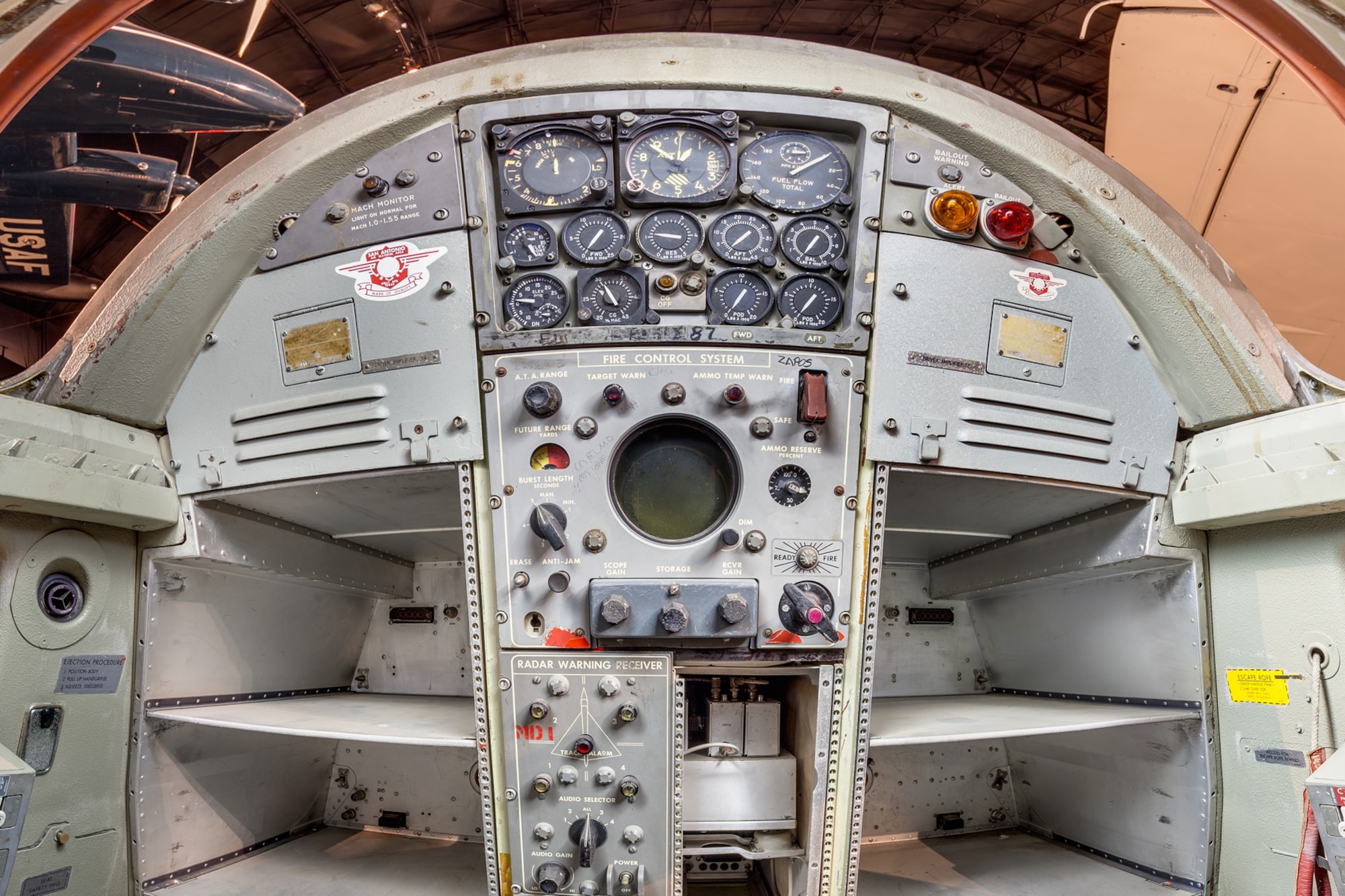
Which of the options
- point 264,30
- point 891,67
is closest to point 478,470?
point 891,67

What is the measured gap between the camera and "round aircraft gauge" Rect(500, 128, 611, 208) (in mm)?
2795

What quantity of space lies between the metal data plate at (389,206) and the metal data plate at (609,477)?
632 millimetres

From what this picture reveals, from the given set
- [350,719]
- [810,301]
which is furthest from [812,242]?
[350,719]

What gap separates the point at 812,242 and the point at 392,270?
4.88 ft

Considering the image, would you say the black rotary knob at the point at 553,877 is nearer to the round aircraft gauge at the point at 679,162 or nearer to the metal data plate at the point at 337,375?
the metal data plate at the point at 337,375

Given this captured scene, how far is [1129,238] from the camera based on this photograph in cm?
291

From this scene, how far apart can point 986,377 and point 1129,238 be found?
0.80 metres

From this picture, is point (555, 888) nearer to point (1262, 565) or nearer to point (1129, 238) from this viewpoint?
point (1262, 565)

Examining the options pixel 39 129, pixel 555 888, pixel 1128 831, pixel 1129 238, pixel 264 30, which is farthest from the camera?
pixel 264 30

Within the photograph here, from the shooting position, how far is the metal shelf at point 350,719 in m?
2.62

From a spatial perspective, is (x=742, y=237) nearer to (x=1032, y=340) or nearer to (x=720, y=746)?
(x=1032, y=340)

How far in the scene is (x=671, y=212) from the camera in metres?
2.80

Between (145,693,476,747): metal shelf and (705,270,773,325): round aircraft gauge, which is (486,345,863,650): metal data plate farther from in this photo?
(145,693,476,747): metal shelf

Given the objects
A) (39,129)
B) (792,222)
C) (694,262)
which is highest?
(39,129)
